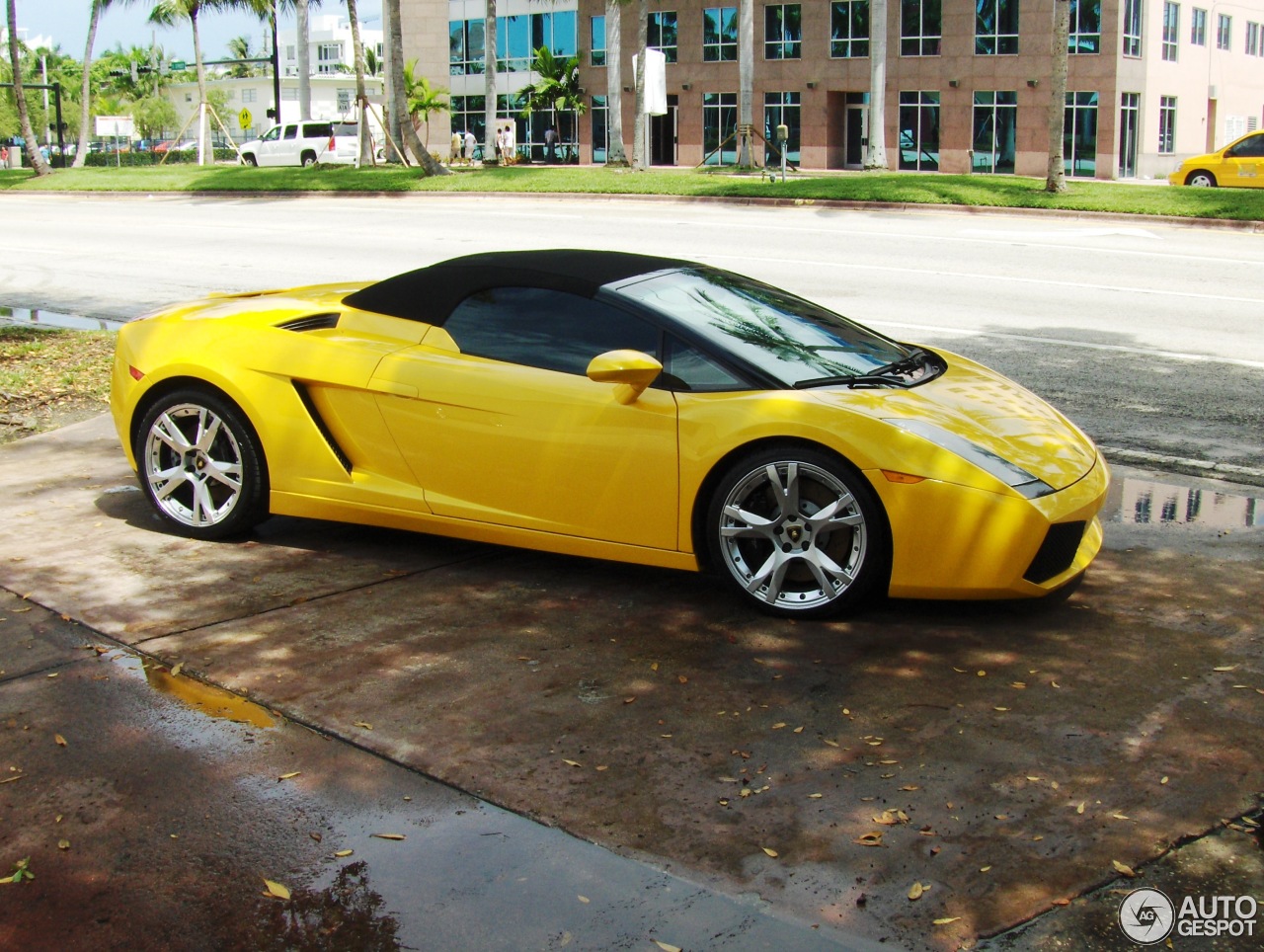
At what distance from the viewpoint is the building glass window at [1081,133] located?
43.2 m

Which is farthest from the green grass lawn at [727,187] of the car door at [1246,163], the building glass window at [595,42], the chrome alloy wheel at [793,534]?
the chrome alloy wheel at [793,534]

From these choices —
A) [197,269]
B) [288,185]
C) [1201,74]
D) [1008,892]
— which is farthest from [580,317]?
[1201,74]

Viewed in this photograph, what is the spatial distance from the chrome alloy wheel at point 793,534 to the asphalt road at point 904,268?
11.8 ft

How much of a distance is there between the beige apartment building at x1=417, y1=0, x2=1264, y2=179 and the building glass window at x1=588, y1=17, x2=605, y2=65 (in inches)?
2.8

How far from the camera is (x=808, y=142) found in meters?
47.7

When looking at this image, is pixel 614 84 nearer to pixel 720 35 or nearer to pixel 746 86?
pixel 746 86

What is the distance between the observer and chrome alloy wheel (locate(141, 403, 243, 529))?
230 inches

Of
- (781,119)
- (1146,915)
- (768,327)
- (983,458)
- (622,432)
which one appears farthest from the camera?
(781,119)

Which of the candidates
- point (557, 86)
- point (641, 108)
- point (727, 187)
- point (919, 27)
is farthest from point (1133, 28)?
point (727, 187)

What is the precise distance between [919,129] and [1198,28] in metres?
11.2

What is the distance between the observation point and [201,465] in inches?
233

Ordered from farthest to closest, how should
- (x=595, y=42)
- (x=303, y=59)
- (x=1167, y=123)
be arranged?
(x=303, y=59) → (x=595, y=42) → (x=1167, y=123)

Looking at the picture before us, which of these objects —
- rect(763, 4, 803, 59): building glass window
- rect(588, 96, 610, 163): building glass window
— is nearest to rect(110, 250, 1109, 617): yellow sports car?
rect(763, 4, 803, 59): building glass window

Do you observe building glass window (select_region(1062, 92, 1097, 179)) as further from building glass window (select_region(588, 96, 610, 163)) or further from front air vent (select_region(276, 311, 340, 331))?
front air vent (select_region(276, 311, 340, 331))
